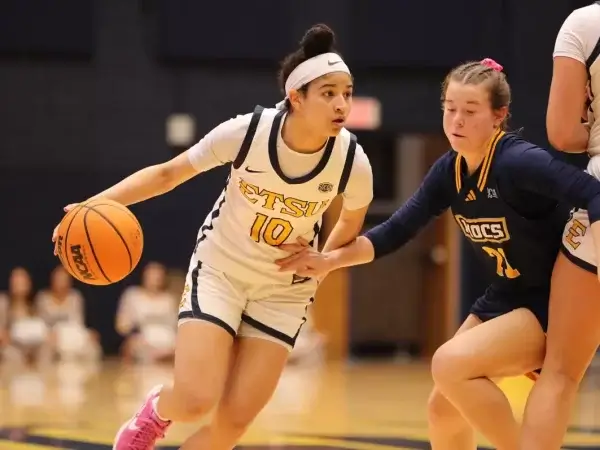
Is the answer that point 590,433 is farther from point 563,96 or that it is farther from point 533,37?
point 533,37

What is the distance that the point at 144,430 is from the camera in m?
4.80

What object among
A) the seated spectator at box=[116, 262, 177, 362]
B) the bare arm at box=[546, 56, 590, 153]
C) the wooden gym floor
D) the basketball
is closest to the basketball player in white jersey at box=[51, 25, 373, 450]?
the basketball

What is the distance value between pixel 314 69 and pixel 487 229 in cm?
108

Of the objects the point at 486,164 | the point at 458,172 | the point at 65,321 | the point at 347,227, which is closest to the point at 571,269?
the point at 486,164

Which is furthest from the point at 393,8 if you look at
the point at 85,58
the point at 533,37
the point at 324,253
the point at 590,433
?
the point at 324,253

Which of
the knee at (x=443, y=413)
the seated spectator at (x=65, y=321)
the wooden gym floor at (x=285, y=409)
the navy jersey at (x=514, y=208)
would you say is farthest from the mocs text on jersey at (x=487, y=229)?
the seated spectator at (x=65, y=321)

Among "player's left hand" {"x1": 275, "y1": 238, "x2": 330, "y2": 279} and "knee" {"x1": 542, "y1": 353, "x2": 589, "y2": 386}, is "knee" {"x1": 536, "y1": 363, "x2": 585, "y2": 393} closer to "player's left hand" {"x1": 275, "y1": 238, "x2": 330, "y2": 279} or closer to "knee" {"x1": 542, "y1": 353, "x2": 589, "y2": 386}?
"knee" {"x1": 542, "y1": 353, "x2": 589, "y2": 386}

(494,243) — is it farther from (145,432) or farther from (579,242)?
(145,432)

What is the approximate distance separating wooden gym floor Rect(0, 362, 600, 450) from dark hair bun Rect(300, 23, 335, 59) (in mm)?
2417

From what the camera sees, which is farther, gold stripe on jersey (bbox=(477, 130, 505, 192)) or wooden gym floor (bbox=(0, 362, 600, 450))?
wooden gym floor (bbox=(0, 362, 600, 450))

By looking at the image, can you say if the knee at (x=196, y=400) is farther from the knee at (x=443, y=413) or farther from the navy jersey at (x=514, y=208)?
the navy jersey at (x=514, y=208)

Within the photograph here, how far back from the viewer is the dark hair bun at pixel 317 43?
4.75 metres

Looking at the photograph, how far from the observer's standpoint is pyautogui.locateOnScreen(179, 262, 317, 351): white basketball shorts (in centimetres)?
466

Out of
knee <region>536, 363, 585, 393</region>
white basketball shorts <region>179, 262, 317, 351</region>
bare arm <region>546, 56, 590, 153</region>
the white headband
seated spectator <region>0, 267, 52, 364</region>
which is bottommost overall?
seated spectator <region>0, 267, 52, 364</region>
